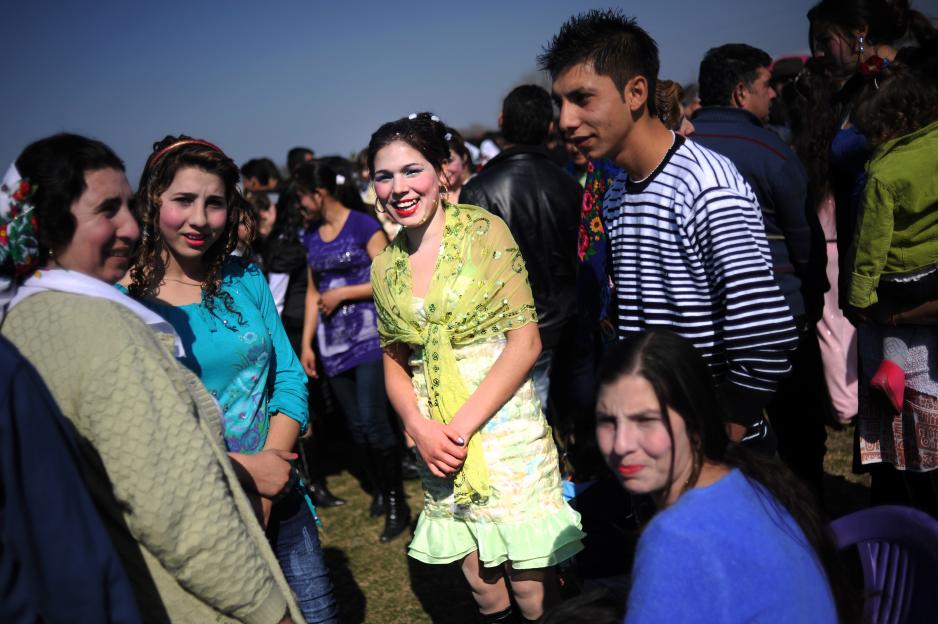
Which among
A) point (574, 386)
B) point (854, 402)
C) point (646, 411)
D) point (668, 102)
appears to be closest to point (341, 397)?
point (574, 386)

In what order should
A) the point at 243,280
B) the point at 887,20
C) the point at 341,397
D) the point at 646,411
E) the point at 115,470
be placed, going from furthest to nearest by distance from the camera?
the point at 341,397 < the point at 887,20 < the point at 243,280 < the point at 646,411 < the point at 115,470

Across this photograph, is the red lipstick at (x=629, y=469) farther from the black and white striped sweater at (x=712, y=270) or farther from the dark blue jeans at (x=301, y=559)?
the dark blue jeans at (x=301, y=559)

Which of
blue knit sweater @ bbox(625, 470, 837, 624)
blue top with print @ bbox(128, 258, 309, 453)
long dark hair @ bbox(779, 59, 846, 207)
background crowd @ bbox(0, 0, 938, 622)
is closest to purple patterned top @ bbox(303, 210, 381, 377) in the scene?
background crowd @ bbox(0, 0, 938, 622)

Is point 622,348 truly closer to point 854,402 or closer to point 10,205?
point 10,205

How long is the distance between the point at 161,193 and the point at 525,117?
8.41ft

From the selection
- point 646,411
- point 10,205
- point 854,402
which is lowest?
point 854,402

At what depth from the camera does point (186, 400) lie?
1533mm

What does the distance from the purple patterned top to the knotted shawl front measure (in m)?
2.07

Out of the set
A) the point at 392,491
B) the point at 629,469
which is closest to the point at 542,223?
the point at 392,491

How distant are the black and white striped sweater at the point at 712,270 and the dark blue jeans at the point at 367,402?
8.53ft

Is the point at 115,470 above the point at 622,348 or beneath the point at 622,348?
beneath

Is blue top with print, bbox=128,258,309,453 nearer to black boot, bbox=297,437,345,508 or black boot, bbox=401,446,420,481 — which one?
black boot, bbox=297,437,345,508

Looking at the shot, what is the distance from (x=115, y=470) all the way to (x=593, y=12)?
75.8 inches

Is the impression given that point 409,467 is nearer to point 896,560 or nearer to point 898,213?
point 898,213
